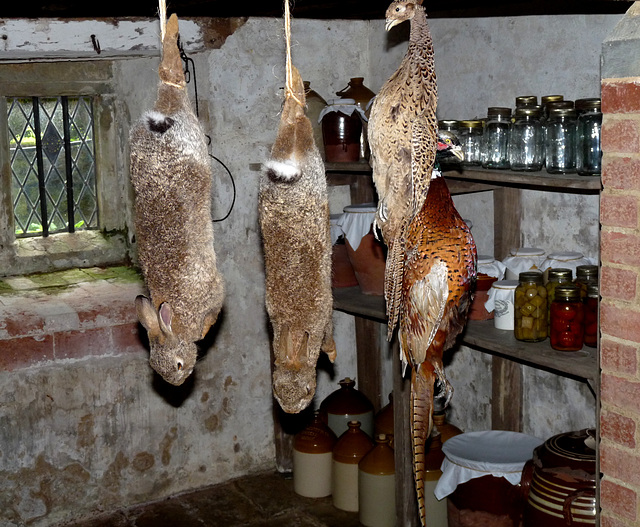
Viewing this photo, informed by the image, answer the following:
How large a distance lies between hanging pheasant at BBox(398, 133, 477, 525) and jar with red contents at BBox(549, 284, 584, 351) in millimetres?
851

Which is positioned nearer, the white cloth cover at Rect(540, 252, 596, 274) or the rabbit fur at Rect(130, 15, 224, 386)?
the rabbit fur at Rect(130, 15, 224, 386)

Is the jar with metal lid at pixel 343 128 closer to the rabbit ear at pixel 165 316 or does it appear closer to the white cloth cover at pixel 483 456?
the white cloth cover at pixel 483 456

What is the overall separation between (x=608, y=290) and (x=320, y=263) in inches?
35.3

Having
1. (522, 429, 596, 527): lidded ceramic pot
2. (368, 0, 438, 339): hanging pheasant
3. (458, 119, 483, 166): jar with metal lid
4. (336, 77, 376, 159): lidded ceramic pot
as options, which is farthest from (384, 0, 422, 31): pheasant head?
(336, 77, 376, 159): lidded ceramic pot

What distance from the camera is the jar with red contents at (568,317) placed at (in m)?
2.40

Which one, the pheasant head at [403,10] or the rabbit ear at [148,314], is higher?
the pheasant head at [403,10]

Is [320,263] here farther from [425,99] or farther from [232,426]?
[232,426]

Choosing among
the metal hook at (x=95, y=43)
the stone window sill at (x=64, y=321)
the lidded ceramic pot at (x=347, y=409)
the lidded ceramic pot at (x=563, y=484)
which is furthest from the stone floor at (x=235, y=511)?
the metal hook at (x=95, y=43)

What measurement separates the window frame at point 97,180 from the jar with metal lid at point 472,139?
1.65m

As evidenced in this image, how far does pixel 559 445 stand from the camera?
253 centimetres

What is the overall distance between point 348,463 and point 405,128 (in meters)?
2.20

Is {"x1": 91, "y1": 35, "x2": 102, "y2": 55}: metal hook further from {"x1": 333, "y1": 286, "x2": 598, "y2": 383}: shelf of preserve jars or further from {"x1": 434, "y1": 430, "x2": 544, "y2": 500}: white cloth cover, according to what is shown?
{"x1": 434, "y1": 430, "x2": 544, "y2": 500}: white cloth cover

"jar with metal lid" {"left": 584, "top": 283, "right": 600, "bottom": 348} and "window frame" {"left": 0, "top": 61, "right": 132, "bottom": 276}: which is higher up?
"window frame" {"left": 0, "top": 61, "right": 132, "bottom": 276}

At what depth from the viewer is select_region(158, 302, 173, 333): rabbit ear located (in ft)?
4.32
